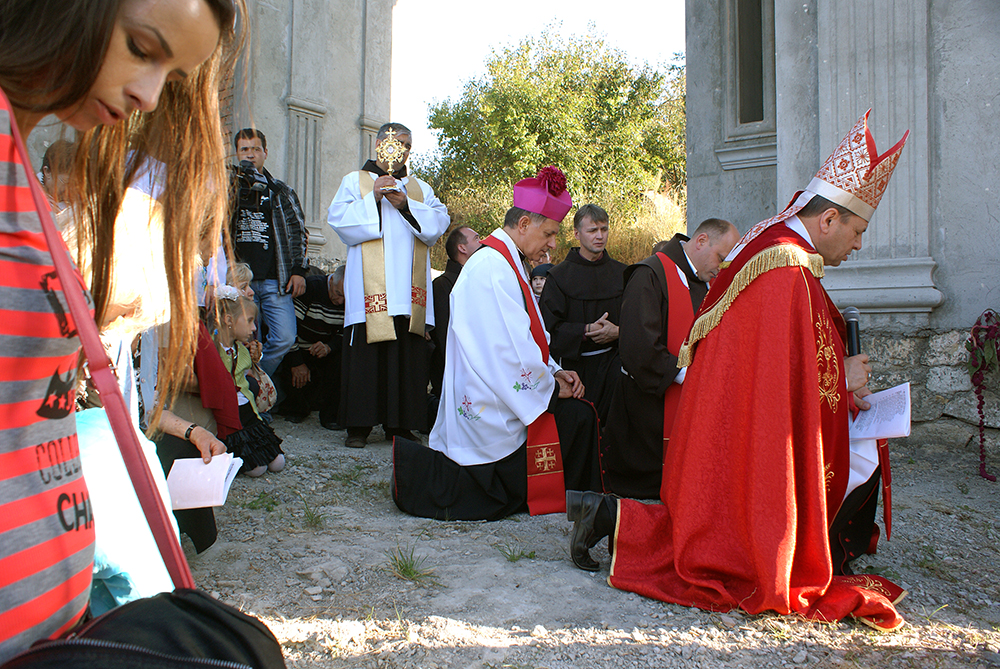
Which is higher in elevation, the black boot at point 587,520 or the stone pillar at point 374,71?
the stone pillar at point 374,71

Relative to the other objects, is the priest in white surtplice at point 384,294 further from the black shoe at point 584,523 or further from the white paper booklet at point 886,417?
the white paper booklet at point 886,417

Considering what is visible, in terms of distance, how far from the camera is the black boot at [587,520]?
3.00 meters

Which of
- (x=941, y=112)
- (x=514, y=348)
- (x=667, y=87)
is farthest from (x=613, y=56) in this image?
(x=514, y=348)

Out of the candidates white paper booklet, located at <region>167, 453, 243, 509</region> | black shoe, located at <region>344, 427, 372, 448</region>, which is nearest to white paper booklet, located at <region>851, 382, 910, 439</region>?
white paper booklet, located at <region>167, 453, 243, 509</region>

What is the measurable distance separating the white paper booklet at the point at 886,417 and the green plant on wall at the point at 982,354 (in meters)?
2.00

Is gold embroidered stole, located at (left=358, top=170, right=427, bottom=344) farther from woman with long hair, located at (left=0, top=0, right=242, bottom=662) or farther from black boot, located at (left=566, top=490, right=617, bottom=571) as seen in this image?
woman with long hair, located at (left=0, top=0, right=242, bottom=662)

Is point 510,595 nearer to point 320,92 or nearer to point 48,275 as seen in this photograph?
point 48,275

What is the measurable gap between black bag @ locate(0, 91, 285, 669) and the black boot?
7.50 ft

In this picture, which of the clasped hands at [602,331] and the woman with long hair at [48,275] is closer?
the woman with long hair at [48,275]

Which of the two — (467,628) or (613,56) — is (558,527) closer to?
(467,628)

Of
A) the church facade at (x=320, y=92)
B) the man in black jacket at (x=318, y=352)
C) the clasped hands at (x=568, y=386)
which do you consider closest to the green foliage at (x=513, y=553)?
the clasped hands at (x=568, y=386)

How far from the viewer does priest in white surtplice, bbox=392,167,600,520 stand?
156 inches

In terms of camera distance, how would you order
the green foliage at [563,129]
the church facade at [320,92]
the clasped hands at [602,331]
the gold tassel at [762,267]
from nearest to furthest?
the gold tassel at [762,267], the clasped hands at [602,331], the church facade at [320,92], the green foliage at [563,129]

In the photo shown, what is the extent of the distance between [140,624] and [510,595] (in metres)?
2.15
